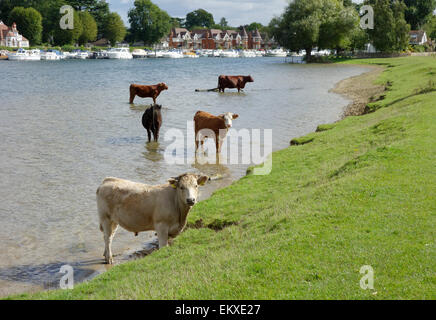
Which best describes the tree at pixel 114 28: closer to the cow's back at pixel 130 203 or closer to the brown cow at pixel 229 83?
the brown cow at pixel 229 83

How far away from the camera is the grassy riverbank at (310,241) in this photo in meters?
6.02

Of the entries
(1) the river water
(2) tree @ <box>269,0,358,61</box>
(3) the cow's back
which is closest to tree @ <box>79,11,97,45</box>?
(2) tree @ <box>269,0,358,61</box>

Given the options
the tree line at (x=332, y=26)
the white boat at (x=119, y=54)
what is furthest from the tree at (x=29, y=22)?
the tree line at (x=332, y=26)

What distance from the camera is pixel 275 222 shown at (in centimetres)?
852

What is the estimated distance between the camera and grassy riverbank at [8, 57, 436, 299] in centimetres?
602

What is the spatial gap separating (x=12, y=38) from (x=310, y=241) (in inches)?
5738

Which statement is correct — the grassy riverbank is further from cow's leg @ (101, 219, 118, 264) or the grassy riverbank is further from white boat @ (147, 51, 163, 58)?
white boat @ (147, 51, 163, 58)

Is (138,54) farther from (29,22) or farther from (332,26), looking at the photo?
(332,26)

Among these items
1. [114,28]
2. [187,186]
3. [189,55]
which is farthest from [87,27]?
[187,186]

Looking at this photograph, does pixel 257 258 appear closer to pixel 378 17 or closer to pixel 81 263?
pixel 81 263

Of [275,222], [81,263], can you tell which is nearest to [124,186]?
[81,263]

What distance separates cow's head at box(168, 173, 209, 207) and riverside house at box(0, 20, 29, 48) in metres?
141
